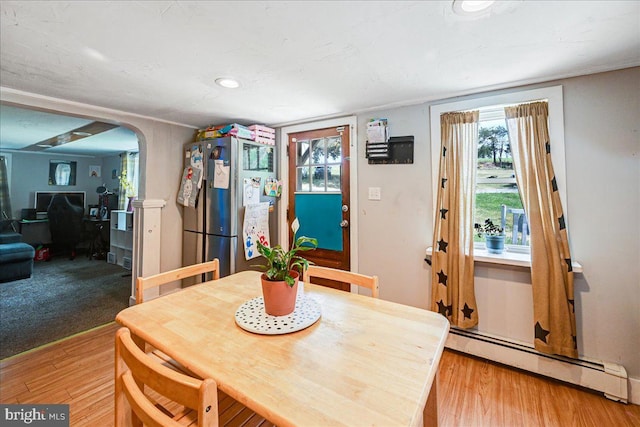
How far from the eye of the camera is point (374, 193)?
8.54 feet

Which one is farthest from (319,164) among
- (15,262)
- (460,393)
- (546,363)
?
(15,262)

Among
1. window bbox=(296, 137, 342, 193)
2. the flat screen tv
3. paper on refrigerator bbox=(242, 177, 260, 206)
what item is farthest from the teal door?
the flat screen tv

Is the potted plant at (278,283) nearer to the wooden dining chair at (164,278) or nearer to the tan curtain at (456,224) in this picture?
the wooden dining chair at (164,278)

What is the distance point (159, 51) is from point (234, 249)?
1.81m

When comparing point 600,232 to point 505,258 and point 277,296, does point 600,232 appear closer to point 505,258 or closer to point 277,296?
point 505,258

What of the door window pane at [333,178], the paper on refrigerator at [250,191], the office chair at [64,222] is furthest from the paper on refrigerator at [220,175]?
the office chair at [64,222]

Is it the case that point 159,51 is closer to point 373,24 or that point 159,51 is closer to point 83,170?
point 373,24

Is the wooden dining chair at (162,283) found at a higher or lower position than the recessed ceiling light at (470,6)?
lower

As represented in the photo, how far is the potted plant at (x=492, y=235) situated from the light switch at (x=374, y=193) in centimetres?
86

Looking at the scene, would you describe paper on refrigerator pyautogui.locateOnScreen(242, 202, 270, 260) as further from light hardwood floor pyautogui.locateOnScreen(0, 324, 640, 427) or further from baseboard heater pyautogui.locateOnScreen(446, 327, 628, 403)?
baseboard heater pyautogui.locateOnScreen(446, 327, 628, 403)

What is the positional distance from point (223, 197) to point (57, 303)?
7.66 ft

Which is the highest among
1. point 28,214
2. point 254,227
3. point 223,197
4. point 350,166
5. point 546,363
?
point 350,166

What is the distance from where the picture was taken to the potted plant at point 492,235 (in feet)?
6.89

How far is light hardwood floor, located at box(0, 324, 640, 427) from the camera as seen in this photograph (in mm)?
1562
